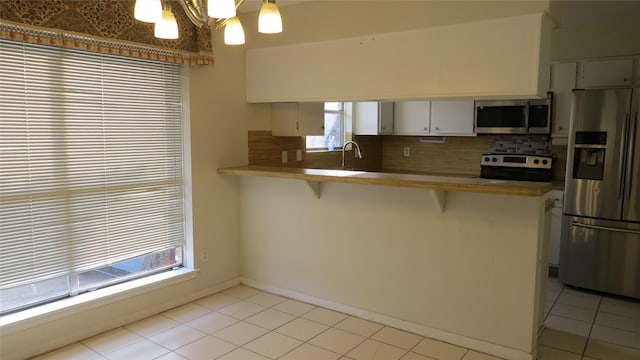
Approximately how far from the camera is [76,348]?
312cm

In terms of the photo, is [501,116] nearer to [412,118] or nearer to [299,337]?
[412,118]

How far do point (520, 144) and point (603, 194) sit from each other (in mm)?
1244

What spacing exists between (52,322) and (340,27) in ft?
9.66

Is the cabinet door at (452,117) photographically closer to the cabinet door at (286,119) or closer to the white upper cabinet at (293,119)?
the white upper cabinet at (293,119)

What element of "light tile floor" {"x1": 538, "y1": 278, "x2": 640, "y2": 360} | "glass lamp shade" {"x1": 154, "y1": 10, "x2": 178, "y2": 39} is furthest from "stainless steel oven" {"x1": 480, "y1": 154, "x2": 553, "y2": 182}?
"glass lamp shade" {"x1": 154, "y1": 10, "x2": 178, "y2": 39}

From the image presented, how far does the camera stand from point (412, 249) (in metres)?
3.40

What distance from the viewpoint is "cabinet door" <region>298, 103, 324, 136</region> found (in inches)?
176

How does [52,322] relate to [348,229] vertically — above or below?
below

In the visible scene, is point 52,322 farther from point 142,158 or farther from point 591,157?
point 591,157

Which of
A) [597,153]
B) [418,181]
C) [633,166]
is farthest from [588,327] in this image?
[418,181]

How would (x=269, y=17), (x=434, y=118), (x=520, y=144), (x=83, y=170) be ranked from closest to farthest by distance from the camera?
(x=269, y=17)
(x=83, y=170)
(x=520, y=144)
(x=434, y=118)

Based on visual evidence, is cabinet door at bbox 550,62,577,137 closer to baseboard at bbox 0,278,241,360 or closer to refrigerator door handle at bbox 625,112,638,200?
refrigerator door handle at bbox 625,112,638,200

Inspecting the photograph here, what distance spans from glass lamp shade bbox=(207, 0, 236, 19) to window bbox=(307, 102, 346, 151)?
3.69m

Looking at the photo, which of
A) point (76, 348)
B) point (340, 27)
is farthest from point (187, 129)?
point (76, 348)
